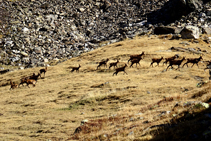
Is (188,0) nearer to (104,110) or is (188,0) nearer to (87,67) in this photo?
(87,67)

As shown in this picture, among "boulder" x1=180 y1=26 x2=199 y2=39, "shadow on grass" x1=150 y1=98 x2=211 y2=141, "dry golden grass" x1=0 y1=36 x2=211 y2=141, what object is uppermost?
"boulder" x1=180 y1=26 x2=199 y2=39

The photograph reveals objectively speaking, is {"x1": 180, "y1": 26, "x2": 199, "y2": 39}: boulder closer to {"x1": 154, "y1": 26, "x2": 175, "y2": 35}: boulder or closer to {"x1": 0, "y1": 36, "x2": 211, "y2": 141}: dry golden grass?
{"x1": 154, "y1": 26, "x2": 175, "y2": 35}: boulder

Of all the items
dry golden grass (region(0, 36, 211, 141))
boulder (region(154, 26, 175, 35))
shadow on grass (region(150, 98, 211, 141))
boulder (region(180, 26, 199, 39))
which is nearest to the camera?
shadow on grass (region(150, 98, 211, 141))

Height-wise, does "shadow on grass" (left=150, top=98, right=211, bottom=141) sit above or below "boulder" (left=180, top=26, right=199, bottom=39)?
below

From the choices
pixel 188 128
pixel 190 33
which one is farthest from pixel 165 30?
pixel 188 128

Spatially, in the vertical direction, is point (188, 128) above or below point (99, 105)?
above

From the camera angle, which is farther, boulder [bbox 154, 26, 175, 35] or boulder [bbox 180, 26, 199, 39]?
boulder [bbox 154, 26, 175, 35]

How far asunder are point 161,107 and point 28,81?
852 inches

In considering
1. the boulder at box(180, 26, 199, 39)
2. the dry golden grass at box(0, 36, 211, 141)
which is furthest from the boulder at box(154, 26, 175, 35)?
the dry golden grass at box(0, 36, 211, 141)

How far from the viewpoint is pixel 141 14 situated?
85938mm

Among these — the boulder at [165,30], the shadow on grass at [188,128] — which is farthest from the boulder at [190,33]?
the shadow on grass at [188,128]

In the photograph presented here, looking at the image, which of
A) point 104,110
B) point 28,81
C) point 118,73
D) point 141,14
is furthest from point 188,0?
point 104,110

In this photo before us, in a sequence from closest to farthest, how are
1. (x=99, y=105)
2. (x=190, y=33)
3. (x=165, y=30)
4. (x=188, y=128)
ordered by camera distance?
(x=188, y=128) → (x=99, y=105) → (x=190, y=33) → (x=165, y=30)

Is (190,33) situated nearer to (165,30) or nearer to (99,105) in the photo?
(165,30)
